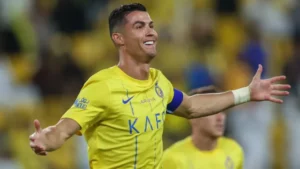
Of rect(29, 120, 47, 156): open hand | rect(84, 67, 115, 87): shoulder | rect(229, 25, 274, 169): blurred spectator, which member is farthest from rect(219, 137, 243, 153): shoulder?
rect(229, 25, 274, 169): blurred spectator

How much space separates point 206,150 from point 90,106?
2344 mm

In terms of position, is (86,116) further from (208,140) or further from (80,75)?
(80,75)

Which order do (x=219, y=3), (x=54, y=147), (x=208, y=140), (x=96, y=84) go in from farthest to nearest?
(x=219, y=3)
(x=208, y=140)
(x=96, y=84)
(x=54, y=147)

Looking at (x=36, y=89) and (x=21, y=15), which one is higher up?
(x=21, y=15)

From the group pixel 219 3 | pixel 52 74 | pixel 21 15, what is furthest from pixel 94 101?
pixel 219 3

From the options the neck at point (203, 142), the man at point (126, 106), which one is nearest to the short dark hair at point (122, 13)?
the man at point (126, 106)

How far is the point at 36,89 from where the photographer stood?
13273mm

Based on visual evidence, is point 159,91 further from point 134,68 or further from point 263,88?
point 263,88

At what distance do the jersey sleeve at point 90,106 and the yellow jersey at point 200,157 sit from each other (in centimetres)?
181

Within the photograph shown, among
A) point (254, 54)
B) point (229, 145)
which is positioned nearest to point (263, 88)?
point (229, 145)

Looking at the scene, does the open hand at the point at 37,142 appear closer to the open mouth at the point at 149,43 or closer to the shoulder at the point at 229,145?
the open mouth at the point at 149,43

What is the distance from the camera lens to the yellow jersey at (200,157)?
889 centimetres

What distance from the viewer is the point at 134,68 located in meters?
7.52

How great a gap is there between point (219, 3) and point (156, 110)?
799 centimetres
